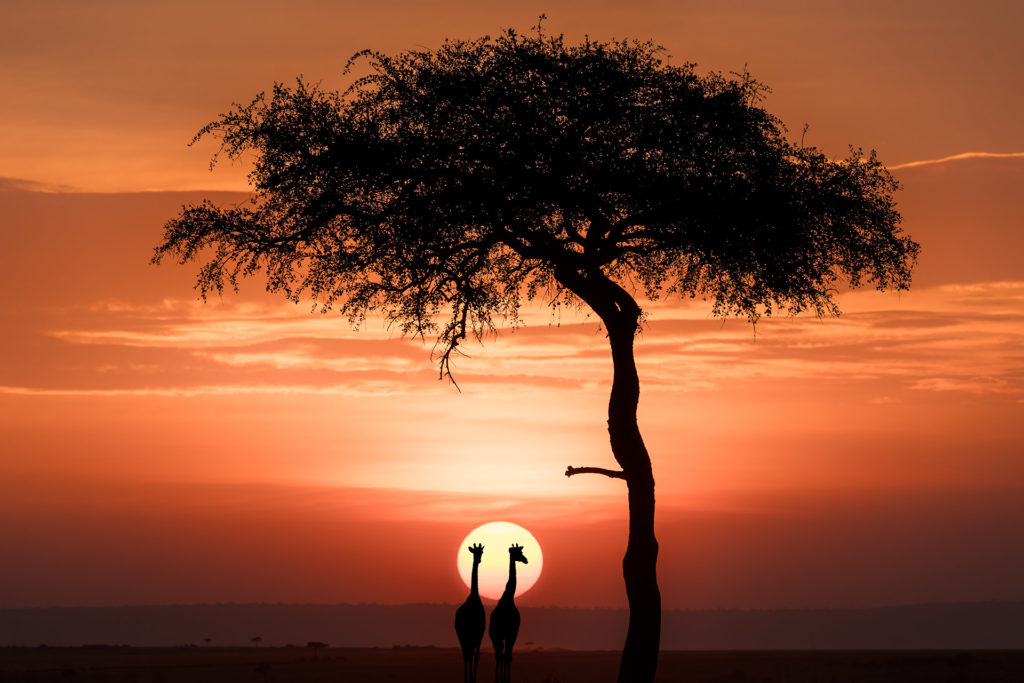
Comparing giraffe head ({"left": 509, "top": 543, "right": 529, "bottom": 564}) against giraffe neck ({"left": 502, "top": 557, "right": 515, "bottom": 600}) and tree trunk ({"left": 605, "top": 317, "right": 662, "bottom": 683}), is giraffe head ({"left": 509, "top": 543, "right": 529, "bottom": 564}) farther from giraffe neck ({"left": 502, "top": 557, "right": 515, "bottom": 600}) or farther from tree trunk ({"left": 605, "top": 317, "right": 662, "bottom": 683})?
tree trunk ({"left": 605, "top": 317, "right": 662, "bottom": 683})

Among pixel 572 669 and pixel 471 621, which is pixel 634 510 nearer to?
pixel 471 621

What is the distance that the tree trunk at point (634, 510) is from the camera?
26375 millimetres

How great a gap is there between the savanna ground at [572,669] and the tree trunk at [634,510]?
3695 millimetres

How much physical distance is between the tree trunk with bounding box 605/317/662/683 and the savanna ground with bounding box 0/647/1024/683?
12.1ft

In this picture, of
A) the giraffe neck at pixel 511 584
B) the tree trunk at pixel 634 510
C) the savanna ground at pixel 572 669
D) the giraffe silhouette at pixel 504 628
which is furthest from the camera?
the savanna ground at pixel 572 669

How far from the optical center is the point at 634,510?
1072 inches

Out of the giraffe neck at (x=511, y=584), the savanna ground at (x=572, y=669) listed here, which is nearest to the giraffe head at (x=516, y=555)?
the giraffe neck at (x=511, y=584)

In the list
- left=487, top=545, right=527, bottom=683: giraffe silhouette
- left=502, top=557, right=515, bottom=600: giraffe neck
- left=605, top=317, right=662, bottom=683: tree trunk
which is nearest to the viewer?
left=487, top=545, right=527, bottom=683: giraffe silhouette

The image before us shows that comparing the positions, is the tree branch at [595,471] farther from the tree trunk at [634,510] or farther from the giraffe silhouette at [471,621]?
the giraffe silhouette at [471,621]

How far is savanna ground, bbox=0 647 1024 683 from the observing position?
31.0 m

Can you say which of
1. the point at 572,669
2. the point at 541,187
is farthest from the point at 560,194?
the point at 572,669

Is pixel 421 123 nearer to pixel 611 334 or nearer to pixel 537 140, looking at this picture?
pixel 537 140

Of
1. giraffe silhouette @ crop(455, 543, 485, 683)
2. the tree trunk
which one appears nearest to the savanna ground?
the tree trunk

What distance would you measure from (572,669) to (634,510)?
1008 centimetres
